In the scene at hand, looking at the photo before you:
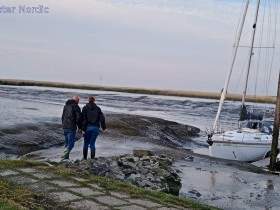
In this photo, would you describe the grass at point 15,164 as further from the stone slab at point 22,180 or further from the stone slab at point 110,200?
the stone slab at point 110,200

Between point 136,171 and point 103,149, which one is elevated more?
point 136,171

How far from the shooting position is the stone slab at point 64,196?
953cm

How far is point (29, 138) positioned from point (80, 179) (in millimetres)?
14920

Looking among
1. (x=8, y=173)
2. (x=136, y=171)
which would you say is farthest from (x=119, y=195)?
(x=136, y=171)

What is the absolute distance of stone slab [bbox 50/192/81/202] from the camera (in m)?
9.53

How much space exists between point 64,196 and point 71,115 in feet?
24.7

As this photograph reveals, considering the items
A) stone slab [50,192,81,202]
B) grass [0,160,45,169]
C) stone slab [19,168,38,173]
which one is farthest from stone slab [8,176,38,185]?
grass [0,160,45,169]

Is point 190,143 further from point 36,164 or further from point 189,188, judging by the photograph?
point 36,164

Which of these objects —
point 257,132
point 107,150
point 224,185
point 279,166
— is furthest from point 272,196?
point 257,132

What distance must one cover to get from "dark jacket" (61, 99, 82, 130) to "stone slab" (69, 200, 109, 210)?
779 cm

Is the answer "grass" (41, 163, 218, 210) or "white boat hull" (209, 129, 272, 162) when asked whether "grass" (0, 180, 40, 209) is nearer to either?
"grass" (41, 163, 218, 210)

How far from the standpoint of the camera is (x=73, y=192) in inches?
399

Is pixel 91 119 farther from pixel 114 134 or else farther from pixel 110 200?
pixel 114 134

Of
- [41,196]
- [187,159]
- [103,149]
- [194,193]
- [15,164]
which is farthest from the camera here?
[103,149]
